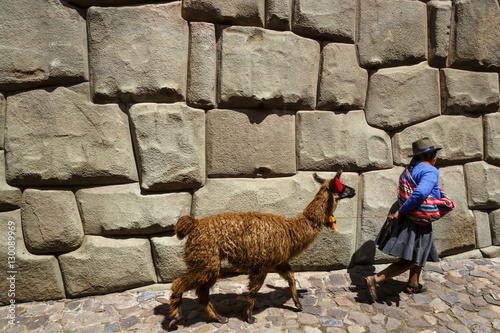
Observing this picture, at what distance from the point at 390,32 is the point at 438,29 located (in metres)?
0.51

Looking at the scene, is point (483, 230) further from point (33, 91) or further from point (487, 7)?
point (33, 91)

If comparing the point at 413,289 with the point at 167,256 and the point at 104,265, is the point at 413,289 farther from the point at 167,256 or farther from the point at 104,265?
the point at 104,265

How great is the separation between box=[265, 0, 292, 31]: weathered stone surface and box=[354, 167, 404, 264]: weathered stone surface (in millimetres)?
1573

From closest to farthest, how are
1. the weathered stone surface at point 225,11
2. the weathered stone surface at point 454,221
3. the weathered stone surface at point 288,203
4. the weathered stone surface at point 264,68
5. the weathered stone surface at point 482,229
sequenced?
the weathered stone surface at point 225,11, the weathered stone surface at point 264,68, the weathered stone surface at point 288,203, the weathered stone surface at point 454,221, the weathered stone surface at point 482,229

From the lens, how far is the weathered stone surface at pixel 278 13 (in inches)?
107

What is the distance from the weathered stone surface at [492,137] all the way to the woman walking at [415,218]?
1228 millimetres

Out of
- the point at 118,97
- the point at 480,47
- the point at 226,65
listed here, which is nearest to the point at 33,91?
the point at 118,97

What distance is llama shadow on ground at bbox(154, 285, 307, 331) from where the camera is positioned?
8.04ft

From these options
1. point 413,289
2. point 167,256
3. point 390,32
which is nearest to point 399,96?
point 390,32

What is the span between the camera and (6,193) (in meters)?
2.57

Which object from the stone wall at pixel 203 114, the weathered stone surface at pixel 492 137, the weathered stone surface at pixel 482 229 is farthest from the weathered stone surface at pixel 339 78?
the weathered stone surface at pixel 482 229

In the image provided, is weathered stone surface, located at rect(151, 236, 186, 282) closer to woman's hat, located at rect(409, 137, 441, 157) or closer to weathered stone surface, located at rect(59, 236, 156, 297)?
weathered stone surface, located at rect(59, 236, 156, 297)

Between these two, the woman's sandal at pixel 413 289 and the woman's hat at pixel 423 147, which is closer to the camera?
the woman's hat at pixel 423 147

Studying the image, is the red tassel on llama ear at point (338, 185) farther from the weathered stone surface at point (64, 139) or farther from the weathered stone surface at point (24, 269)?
the weathered stone surface at point (24, 269)
